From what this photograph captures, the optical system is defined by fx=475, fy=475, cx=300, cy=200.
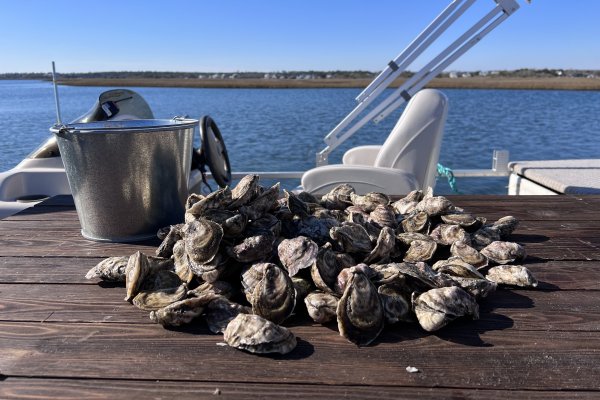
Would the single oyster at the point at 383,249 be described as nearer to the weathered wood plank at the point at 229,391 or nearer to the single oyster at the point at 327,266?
the single oyster at the point at 327,266

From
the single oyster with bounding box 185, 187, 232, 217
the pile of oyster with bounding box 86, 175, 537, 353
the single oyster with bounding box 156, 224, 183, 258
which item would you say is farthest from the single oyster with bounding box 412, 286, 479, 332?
the single oyster with bounding box 156, 224, 183, 258

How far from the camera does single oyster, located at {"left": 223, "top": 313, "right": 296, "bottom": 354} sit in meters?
1.28

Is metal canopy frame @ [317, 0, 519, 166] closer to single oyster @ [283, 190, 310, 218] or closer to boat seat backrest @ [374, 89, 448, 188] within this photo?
boat seat backrest @ [374, 89, 448, 188]

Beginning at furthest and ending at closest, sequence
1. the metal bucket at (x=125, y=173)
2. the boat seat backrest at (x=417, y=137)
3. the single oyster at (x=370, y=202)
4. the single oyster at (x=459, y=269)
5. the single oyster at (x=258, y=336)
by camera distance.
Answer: the boat seat backrest at (x=417, y=137) → the single oyster at (x=370, y=202) → the metal bucket at (x=125, y=173) → the single oyster at (x=459, y=269) → the single oyster at (x=258, y=336)

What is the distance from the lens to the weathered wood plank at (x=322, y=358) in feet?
3.84

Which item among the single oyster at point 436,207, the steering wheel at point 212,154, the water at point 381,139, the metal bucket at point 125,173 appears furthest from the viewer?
the water at point 381,139

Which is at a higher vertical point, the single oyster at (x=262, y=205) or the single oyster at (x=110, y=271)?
the single oyster at (x=262, y=205)

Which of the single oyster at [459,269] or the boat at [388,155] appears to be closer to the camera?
the single oyster at [459,269]

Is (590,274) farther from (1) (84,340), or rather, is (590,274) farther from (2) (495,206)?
(1) (84,340)

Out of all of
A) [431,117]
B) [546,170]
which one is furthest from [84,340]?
[546,170]

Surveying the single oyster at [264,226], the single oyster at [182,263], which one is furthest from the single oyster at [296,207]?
the single oyster at [182,263]

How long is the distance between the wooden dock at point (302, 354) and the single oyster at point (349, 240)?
0.38 metres

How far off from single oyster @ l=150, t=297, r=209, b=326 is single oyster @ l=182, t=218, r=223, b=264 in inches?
7.7

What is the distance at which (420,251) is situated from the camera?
1.88 metres
